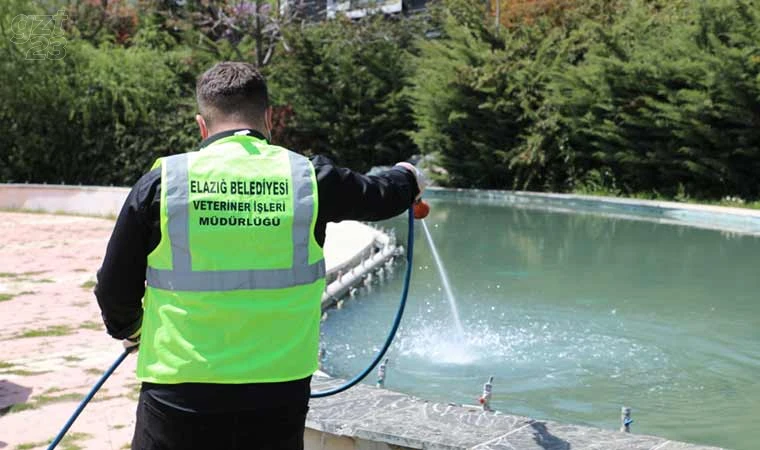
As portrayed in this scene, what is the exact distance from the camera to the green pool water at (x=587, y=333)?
212 inches

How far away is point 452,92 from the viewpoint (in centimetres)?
2055

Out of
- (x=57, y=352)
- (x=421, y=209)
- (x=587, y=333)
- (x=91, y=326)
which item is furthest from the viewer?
(x=587, y=333)

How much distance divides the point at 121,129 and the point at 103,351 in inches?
679

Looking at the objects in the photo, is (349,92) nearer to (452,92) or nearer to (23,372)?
(452,92)

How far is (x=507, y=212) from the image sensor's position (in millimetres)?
16984

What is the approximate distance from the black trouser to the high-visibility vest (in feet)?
0.25

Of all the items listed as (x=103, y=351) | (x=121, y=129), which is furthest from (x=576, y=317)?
(x=121, y=129)

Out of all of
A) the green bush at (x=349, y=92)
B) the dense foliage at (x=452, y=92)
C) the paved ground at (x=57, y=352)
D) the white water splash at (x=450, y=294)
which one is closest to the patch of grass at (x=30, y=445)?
the paved ground at (x=57, y=352)

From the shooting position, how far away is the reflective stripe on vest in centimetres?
203

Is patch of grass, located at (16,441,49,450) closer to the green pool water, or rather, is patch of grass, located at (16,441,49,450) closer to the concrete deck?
the concrete deck

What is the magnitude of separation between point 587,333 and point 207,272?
18.4ft

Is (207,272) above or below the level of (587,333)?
above

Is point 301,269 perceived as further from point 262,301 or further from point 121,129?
point 121,129

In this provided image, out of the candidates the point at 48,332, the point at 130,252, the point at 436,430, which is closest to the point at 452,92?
the point at 48,332
